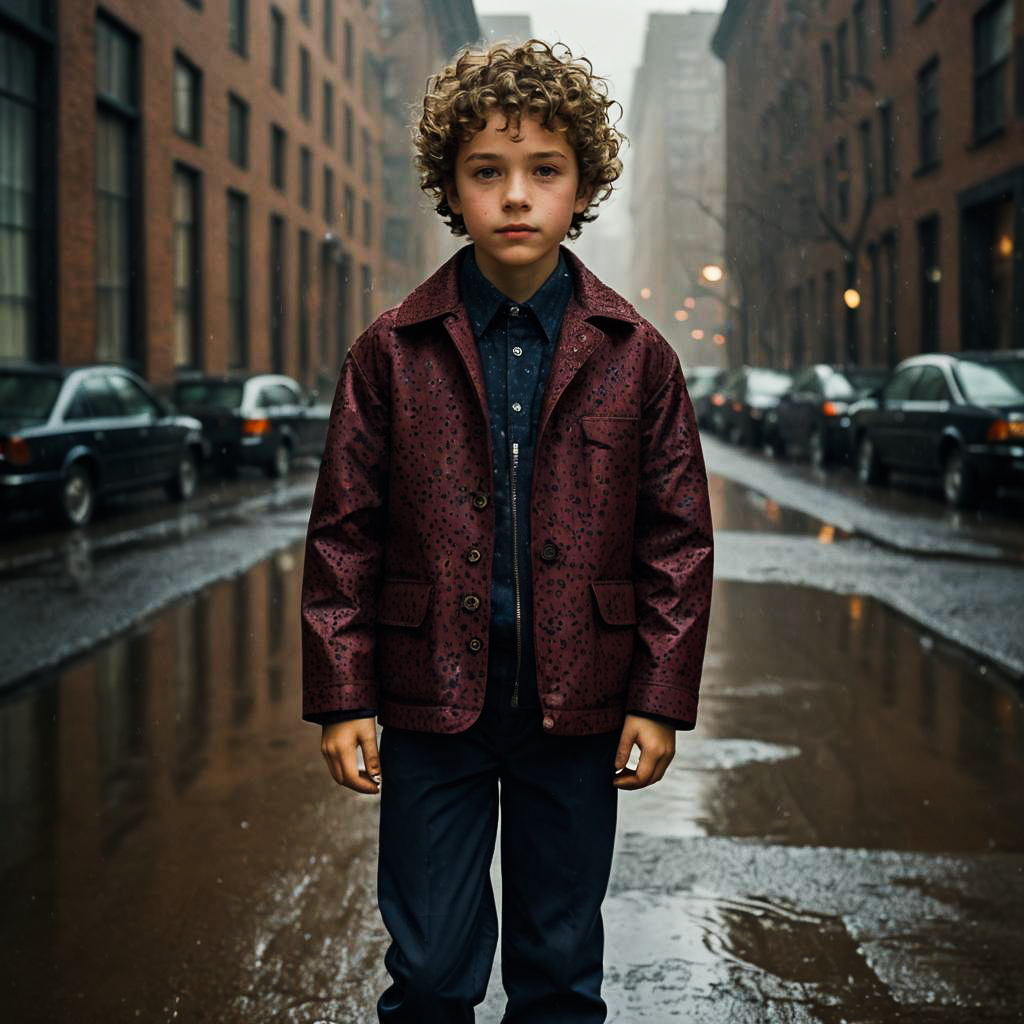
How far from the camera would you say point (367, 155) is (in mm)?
47469

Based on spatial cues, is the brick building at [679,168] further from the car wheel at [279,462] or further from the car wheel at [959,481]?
the car wheel at [959,481]

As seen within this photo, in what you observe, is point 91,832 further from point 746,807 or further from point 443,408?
point 443,408

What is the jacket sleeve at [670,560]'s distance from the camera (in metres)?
2.28

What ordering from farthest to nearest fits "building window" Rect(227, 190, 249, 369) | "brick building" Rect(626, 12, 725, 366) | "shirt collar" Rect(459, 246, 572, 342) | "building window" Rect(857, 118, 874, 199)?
"brick building" Rect(626, 12, 725, 366)
"building window" Rect(857, 118, 874, 199)
"building window" Rect(227, 190, 249, 369)
"shirt collar" Rect(459, 246, 572, 342)

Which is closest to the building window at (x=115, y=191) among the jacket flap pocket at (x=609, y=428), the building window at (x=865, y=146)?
the building window at (x=865, y=146)

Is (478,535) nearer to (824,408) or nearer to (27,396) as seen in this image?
(27,396)

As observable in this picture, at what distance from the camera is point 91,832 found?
4223 millimetres

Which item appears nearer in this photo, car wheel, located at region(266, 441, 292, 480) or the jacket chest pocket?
the jacket chest pocket

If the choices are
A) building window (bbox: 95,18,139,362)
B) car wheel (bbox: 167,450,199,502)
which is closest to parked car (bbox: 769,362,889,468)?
car wheel (bbox: 167,450,199,502)

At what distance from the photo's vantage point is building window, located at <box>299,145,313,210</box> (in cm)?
3609

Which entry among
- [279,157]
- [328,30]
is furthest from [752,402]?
[328,30]

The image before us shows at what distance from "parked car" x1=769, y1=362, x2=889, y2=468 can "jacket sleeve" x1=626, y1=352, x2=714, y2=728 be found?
18082mm

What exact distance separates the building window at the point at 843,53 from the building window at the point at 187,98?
50.1 ft

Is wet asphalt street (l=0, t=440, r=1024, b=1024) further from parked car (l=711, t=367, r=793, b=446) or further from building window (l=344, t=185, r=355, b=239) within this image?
building window (l=344, t=185, r=355, b=239)
